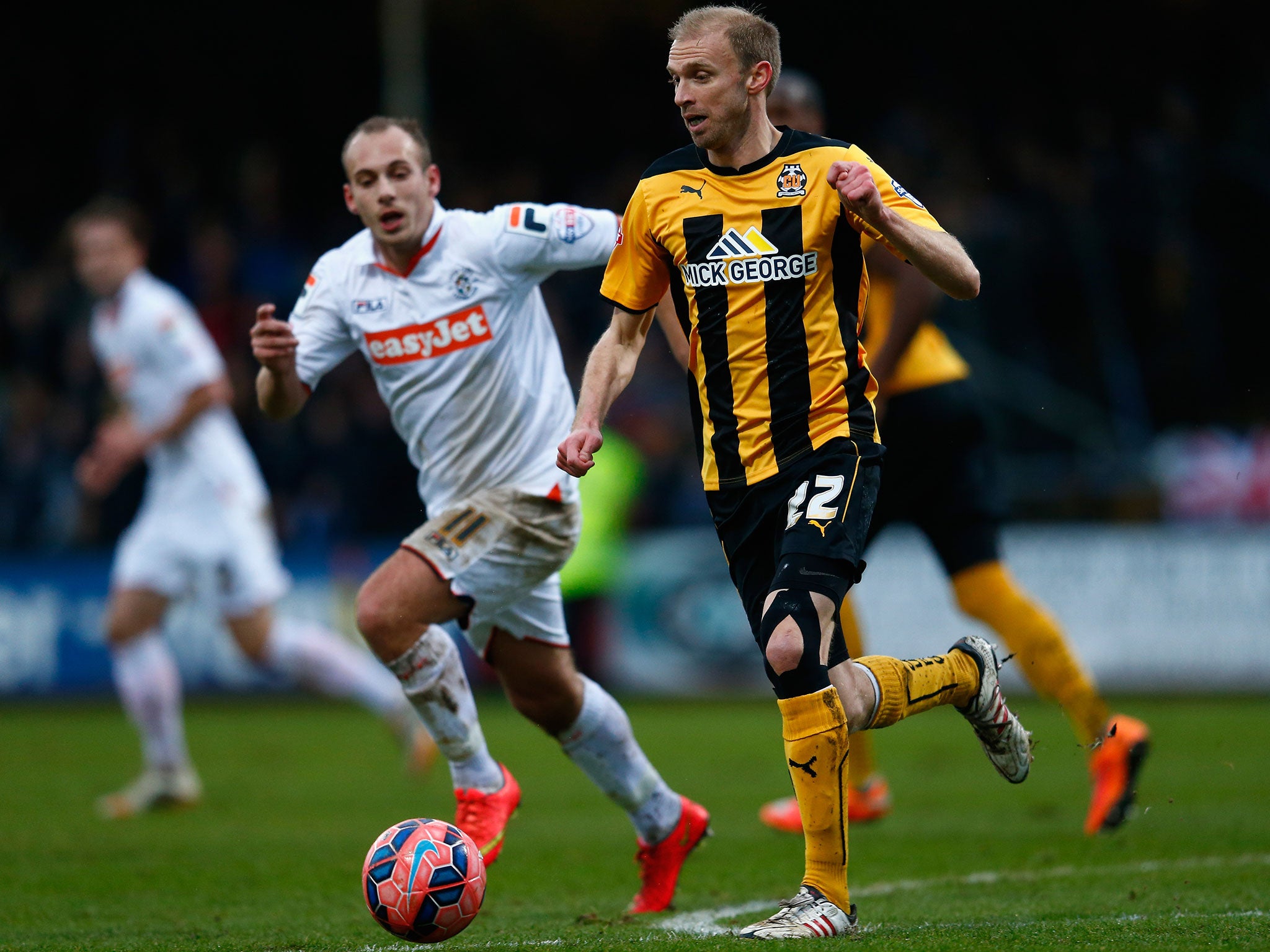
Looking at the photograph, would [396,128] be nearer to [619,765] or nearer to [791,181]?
[791,181]

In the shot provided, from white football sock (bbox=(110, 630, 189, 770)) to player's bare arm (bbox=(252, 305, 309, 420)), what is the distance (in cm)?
330

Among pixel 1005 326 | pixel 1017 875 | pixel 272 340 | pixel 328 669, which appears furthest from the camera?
pixel 1005 326

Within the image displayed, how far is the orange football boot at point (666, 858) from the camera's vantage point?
16.5ft

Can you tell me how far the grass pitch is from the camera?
440 cm

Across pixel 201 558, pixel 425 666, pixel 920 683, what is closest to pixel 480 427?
pixel 425 666

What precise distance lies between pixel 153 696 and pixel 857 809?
3.67m

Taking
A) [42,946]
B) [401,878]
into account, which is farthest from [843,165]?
[42,946]

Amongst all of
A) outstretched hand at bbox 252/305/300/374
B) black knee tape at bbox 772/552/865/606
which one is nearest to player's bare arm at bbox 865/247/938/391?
black knee tape at bbox 772/552/865/606

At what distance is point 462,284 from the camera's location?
512 cm

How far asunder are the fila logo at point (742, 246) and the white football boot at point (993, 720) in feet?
4.22

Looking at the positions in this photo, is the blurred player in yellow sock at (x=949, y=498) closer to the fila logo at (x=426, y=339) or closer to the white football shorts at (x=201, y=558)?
the fila logo at (x=426, y=339)

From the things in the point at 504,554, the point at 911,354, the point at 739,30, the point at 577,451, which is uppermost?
the point at 739,30

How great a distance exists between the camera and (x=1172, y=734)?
984 cm

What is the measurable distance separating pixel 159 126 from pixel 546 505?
15162 millimetres
